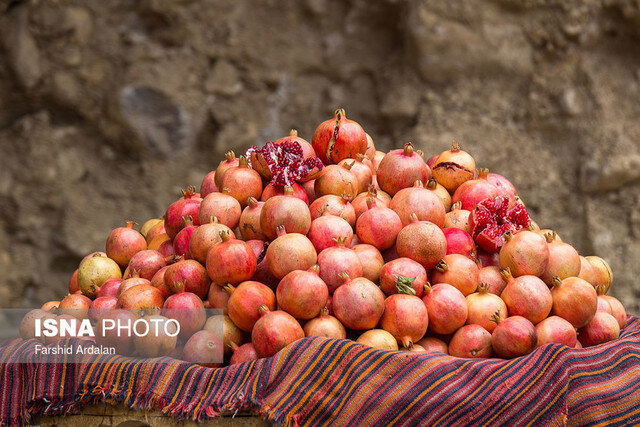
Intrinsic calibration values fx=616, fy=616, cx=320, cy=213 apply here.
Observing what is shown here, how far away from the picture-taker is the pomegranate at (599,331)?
1.95 metres

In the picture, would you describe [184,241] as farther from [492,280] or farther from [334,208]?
[492,280]

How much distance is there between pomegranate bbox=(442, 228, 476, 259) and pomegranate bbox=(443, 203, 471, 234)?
7cm

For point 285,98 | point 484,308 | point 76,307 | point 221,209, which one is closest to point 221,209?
point 221,209

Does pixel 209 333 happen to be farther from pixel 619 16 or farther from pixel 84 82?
pixel 619 16

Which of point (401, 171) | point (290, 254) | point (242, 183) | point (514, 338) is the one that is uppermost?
point (401, 171)

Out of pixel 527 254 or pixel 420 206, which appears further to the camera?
pixel 420 206

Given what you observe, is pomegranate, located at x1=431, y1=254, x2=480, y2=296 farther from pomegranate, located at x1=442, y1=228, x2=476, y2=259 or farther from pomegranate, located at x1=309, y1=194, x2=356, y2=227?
pomegranate, located at x1=309, y1=194, x2=356, y2=227

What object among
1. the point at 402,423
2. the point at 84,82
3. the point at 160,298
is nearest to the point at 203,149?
the point at 84,82

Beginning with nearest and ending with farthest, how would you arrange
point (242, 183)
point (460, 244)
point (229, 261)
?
point (229, 261) → point (460, 244) → point (242, 183)

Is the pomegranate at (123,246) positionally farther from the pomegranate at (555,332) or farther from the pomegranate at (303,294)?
the pomegranate at (555,332)

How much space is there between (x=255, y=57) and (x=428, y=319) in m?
3.14

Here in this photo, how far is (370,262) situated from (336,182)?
0.36 metres

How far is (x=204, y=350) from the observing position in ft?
5.96

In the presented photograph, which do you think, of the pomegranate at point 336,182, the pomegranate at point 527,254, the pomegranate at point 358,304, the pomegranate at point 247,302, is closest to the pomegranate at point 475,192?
the pomegranate at point 527,254
